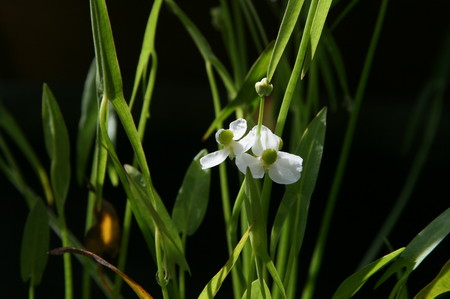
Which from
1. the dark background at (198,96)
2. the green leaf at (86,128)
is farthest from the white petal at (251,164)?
the dark background at (198,96)

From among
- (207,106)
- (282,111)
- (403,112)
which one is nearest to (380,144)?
(403,112)

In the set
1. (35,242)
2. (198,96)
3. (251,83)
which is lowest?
(198,96)

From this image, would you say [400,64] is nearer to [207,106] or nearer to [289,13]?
[207,106]

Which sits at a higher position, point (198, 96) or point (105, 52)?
point (105, 52)

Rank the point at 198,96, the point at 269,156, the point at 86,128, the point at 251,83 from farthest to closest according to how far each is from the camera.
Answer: the point at 198,96, the point at 86,128, the point at 251,83, the point at 269,156

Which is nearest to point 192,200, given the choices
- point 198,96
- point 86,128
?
point 86,128

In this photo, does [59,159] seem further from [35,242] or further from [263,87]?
[263,87]
